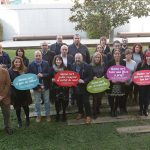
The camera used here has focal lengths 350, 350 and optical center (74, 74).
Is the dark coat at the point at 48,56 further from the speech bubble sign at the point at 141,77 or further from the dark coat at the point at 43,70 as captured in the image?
the speech bubble sign at the point at 141,77

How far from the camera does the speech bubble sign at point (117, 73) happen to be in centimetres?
854

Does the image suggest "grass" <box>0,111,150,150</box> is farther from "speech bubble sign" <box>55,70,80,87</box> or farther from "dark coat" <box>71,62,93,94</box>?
"speech bubble sign" <box>55,70,80,87</box>

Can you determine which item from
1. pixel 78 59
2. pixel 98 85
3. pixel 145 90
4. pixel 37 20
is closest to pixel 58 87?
pixel 78 59

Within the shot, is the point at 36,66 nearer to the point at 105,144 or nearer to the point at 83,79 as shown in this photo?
the point at 83,79

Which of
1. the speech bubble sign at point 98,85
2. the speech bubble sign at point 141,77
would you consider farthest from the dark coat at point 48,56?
the speech bubble sign at point 141,77

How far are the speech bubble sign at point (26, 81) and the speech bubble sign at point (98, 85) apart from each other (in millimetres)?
1285

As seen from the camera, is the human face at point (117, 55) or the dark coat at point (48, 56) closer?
the human face at point (117, 55)

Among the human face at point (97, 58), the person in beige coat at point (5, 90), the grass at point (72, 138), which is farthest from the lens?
the human face at point (97, 58)

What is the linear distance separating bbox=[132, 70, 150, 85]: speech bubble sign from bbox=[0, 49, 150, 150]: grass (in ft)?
3.21

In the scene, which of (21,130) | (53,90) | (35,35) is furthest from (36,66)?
(35,35)

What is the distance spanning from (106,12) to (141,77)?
29.2 feet

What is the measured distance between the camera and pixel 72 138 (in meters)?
7.79

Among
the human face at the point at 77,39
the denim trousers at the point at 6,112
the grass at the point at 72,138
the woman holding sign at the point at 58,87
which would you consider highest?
the human face at the point at 77,39

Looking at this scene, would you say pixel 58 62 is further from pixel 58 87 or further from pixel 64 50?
pixel 64 50
